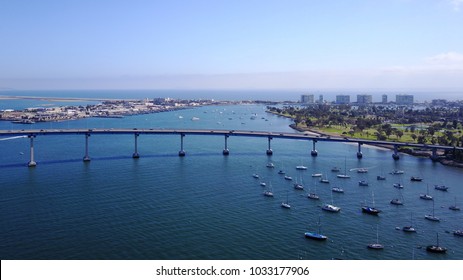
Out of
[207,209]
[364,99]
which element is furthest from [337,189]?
[364,99]

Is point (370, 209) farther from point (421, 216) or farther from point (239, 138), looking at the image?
point (239, 138)

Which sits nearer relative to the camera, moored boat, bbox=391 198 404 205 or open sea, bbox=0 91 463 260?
open sea, bbox=0 91 463 260

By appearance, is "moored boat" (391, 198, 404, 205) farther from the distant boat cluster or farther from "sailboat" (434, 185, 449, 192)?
"sailboat" (434, 185, 449, 192)

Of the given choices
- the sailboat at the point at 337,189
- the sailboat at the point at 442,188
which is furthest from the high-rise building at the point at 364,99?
the sailboat at the point at 337,189

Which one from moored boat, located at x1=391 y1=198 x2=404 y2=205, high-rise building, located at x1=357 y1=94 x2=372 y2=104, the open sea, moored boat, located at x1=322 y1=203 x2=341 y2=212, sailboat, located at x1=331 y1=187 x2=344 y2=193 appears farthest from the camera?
high-rise building, located at x1=357 y1=94 x2=372 y2=104

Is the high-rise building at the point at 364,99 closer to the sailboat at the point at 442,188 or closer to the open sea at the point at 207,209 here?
the open sea at the point at 207,209

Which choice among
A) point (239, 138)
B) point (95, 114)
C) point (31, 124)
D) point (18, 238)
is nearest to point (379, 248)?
point (18, 238)

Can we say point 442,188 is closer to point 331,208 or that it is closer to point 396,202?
point 396,202

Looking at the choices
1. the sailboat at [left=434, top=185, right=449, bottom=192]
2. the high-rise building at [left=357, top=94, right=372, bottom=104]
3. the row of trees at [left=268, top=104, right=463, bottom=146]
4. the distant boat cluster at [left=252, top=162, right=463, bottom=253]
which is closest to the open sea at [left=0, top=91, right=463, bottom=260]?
the distant boat cluster at [left=252, top=162, right=463, bottom=253]
